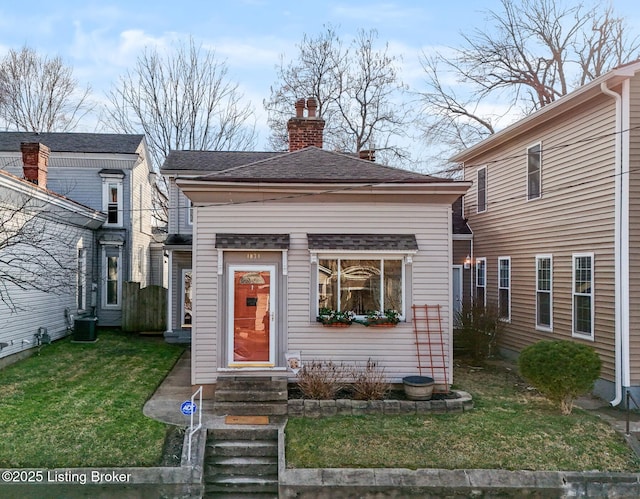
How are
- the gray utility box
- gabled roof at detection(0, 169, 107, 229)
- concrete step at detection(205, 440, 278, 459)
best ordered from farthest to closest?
the gray utility box < gabled roof at detection(0, 169, 107, 229) < concrete step at detection(205, 440, 278, 459)

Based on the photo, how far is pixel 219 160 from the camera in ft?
54.7

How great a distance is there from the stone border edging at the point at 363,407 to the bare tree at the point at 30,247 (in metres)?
5.92

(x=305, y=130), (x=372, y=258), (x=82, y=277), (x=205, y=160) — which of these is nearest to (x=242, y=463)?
(x=372, y=258)

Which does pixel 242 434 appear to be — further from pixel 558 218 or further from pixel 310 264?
pixel 558 218

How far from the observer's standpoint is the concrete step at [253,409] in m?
8.02

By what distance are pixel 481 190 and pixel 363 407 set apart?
9.26 meters

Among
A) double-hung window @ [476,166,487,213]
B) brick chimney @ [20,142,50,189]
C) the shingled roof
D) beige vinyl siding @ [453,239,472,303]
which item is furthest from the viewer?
the shingled roof

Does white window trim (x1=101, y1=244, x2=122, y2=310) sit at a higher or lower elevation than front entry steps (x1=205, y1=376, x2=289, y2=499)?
higher

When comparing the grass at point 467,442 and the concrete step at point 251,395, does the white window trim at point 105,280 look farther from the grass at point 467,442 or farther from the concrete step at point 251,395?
the grass at point 467,442

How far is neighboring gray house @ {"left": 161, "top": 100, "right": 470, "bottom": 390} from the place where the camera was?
8945 mm

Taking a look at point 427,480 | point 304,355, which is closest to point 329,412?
point 304,355

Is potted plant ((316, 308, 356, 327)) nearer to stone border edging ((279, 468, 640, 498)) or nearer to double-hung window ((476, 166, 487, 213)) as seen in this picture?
stone border edging ((279, 468, 640, 498))

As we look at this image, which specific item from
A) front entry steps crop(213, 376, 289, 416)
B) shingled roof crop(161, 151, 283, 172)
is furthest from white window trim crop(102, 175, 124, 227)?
front entry steps crop(213, 376, 289, 416)

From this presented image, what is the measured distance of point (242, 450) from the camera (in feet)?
23.1
